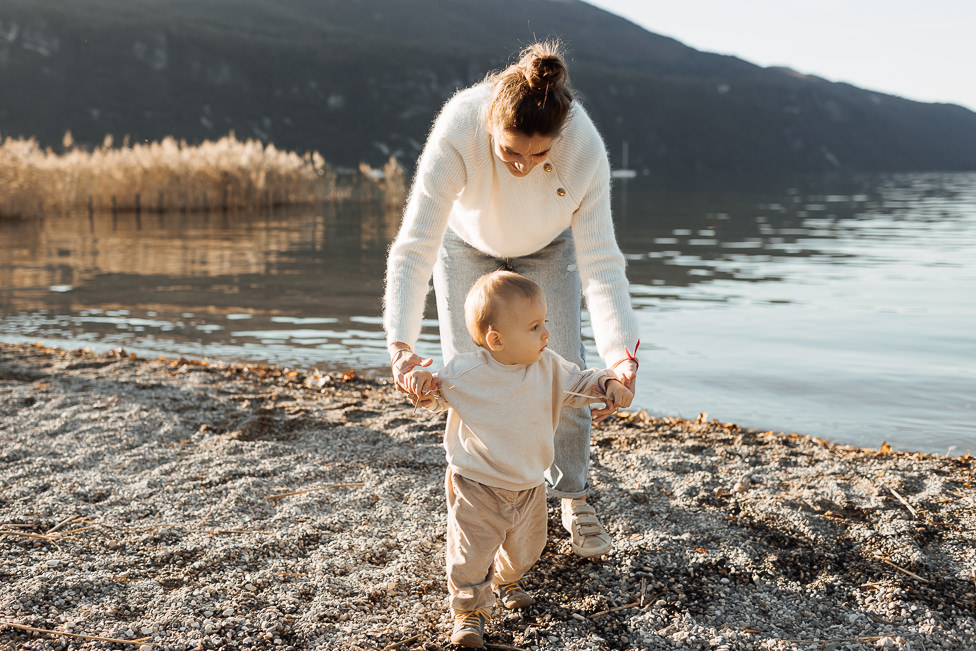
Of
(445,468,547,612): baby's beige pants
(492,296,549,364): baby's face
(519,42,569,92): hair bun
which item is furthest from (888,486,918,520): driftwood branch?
(519,42,569,92): hair bun

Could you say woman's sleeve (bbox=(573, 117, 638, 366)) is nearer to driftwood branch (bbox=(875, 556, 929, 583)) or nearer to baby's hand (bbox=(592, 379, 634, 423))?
baby's hand (bbox=(592, 379, 634, 423))

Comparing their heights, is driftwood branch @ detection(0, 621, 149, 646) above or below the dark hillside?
below

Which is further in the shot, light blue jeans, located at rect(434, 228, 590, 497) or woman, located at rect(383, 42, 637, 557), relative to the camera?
light blue jeans, located at rect(434, 228, 590, 497)

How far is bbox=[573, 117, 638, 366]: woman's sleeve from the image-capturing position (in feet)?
9.71

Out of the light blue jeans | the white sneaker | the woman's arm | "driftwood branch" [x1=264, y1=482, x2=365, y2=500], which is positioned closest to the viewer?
the woman's arm

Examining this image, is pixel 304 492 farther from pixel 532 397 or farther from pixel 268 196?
pixel 268 196

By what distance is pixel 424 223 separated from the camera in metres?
2.96

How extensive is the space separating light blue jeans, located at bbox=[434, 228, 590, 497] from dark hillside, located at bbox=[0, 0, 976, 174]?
5489 centimetres

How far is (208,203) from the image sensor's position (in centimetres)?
2052

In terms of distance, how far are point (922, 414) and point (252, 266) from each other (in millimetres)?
9337

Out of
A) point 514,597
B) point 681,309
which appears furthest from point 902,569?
point 681,309

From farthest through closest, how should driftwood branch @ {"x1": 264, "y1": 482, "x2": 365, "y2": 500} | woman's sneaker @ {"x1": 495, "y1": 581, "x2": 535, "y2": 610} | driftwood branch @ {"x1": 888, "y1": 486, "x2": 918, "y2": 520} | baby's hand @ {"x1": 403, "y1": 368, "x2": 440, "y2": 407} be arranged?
driftwood branch @ {"x1": 264, "y1": 482, "x2": 365, "y2": 500}
driftwood branch @ {"x1": 888, "y1": 486, "x2": 918, "y2": 520}
woman's sneaker @ {"x1": 495, "y1": 581, "x2": 535, "y2": 610}
baby's hand @ {"x1": 403, "y1": 368, "x2": 440, "y2": 407}

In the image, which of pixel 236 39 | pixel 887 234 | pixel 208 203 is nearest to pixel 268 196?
pixel 208 203

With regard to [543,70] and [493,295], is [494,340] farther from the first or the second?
[543,70]
